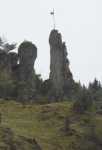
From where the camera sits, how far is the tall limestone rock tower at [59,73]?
5625 centimetres

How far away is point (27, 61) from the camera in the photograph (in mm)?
59625

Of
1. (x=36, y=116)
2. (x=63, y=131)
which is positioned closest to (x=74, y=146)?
(x=63, y=131)

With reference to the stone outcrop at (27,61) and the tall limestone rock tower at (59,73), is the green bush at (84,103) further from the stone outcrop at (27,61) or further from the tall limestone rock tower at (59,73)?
the stone outcrop at (27,61)

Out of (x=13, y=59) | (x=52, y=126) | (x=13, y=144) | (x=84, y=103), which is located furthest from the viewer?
(x=13, y=59)

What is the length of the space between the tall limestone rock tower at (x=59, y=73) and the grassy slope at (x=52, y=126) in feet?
86.7

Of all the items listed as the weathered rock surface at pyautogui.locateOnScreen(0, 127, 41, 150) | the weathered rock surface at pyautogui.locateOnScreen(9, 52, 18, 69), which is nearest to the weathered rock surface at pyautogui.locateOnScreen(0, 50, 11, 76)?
the weathered rock surface at pyautogui.locateOnScreen(9, 52, 18, 69)

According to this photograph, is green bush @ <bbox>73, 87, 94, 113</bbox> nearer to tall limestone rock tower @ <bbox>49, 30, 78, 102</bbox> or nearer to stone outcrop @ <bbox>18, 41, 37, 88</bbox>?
tall limestone rock tower @ <bbox>49, 30, 78, 102</bbox>

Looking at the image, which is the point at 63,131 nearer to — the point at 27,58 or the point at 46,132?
the point at 46,132

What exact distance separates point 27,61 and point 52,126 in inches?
1599

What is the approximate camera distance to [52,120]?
78.6 feet

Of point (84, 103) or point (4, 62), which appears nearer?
point (84, 103)

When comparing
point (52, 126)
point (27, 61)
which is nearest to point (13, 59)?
point (27, 61)

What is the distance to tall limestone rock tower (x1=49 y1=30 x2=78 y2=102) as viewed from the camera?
5625 centimetres

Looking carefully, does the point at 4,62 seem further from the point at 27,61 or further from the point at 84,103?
the point at 84,103
